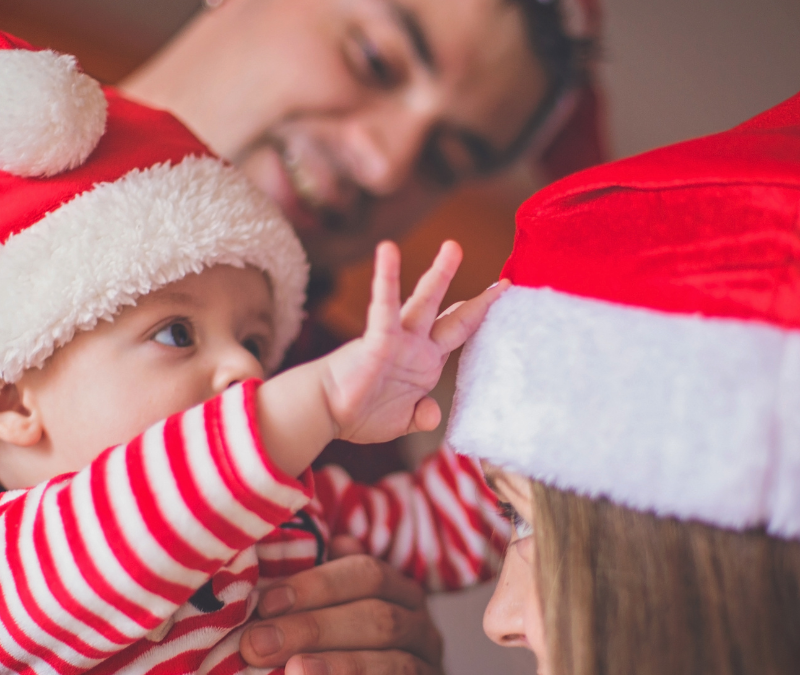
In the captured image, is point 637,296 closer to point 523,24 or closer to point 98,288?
point 98,288

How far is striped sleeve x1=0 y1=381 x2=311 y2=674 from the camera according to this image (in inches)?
18.6

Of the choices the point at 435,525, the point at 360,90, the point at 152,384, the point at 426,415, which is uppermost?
the point at 360,90

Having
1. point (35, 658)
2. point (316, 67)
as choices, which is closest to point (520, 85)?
point (316, 67)

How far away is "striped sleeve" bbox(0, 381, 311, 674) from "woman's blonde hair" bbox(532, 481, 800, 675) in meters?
0.20

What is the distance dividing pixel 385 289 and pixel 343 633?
0.44m

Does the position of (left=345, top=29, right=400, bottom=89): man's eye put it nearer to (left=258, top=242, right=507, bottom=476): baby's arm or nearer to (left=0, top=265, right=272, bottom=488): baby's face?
(left=0, top=265, right=272, bottom=488): baby's face

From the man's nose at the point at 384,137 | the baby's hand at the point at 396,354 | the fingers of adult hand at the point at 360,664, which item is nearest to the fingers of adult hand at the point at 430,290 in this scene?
the baby's hand at the point at 396,354

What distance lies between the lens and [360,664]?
0.67 meters

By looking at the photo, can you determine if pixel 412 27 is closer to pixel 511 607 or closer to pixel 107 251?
pixel 107 251

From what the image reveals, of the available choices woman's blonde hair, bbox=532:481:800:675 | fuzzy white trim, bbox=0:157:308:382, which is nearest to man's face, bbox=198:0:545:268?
fuzzy white trim, bbox=0:157:308:382

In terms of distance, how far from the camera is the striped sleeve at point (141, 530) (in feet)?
1.55

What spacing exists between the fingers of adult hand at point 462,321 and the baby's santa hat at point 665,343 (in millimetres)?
25

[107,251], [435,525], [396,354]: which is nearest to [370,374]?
[396,354]

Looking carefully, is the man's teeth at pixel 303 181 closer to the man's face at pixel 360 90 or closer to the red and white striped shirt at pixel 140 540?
the man's face at pixel 360 90
